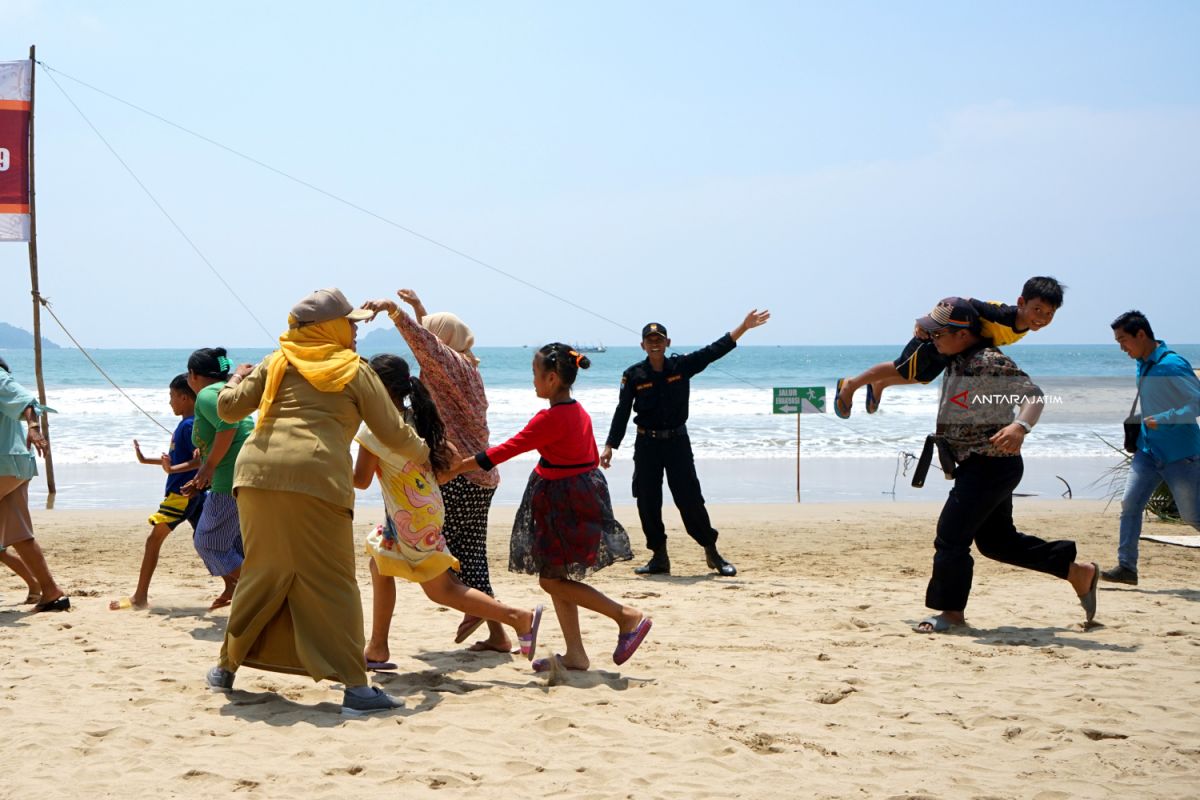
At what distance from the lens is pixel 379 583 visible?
5035 mm

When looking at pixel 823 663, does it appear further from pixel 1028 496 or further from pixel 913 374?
pixel 1028 496

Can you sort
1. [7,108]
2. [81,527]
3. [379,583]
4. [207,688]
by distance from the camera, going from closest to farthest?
[207,688] < [379,583] < [81,527] < [7,108]

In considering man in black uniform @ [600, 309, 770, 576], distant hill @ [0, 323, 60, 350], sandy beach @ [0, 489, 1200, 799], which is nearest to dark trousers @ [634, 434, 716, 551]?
man in black uniform @ [600, 309, 770, 576]

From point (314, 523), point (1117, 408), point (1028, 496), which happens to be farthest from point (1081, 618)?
point (1117, 408)

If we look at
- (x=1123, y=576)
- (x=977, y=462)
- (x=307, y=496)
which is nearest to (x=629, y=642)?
(x=307, y=496)

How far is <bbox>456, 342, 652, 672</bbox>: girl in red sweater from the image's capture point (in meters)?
4.74

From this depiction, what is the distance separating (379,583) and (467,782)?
1609mm

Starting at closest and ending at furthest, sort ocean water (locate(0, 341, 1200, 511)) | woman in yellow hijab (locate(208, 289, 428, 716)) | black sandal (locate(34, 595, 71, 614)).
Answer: woman in yellow hijab (locate(208, 289, 428, 716)), black sandal (locate(34, 595, 71, 614)), ocean water (locate(0, 341, 1200, 511))

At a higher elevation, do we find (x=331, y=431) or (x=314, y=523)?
(x=331, y=431)

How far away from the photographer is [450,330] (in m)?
5.16

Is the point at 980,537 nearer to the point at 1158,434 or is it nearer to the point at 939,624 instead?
the point at 939,624

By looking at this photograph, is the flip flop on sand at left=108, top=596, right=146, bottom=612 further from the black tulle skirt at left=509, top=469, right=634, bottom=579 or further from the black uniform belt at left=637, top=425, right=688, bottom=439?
the black uniform belt at left=637, top=425, right=688, bottom=439

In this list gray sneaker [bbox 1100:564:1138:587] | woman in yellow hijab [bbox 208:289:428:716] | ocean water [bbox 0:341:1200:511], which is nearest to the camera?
woman in yellow hijab [bbox 208:289:428:716]

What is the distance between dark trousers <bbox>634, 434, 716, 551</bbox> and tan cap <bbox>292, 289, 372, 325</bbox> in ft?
13.1
